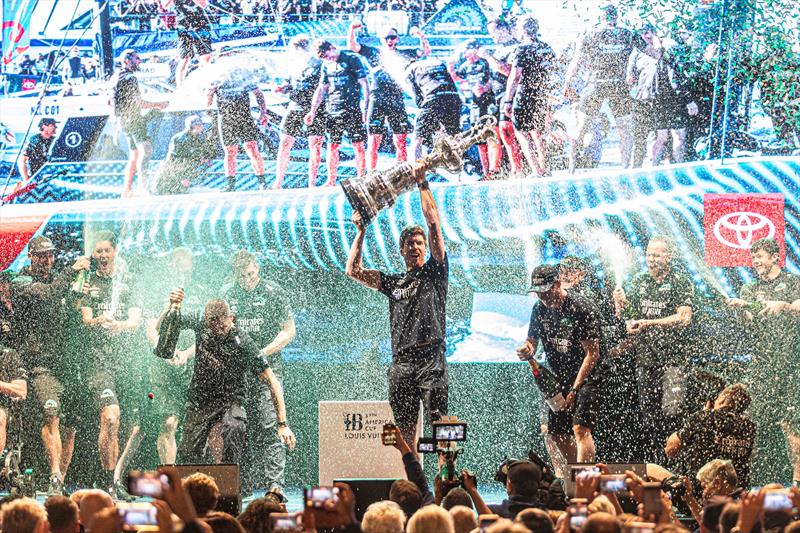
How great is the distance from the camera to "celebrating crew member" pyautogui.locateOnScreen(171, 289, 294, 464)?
862 cm

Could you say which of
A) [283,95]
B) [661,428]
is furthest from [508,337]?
[283,95]

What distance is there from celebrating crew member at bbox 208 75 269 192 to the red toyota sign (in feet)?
11.1

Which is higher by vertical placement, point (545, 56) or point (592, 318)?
point (545, 56)

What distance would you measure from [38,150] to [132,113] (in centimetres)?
79

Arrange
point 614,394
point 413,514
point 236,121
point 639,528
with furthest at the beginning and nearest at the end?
point 236,121 → point 614,394 → point 413,514 → point 639,528

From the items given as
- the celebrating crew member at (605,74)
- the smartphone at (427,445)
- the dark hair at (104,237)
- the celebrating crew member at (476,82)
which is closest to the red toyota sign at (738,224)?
the celebrating crew member at (605,74)

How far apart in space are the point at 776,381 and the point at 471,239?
8.05 ft

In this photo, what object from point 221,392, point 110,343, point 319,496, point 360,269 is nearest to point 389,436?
point 319,496

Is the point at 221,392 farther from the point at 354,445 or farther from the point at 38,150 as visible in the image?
the point at 38,150

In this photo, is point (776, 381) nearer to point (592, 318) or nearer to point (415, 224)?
point (592, 318)

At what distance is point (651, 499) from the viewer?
4008 millimetres

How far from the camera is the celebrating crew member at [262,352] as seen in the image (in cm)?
873

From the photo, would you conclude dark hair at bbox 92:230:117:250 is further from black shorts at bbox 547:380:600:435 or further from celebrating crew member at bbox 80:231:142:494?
black shorts at bbox 547:380:600:435

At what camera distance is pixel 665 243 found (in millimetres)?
9102
